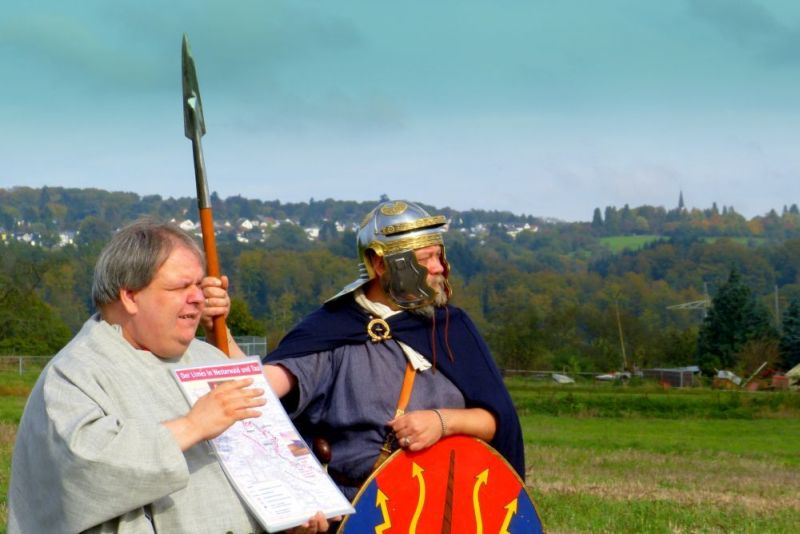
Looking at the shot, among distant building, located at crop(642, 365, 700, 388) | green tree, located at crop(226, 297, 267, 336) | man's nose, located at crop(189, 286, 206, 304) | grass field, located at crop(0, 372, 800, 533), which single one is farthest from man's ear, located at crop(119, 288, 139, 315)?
green tree, located at crop(226, 297, 267, 336)

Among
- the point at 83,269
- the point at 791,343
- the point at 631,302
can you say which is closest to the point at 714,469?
the point at 791,343

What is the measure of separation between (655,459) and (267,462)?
47.8 feet

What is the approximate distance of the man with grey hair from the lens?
12.8 feet

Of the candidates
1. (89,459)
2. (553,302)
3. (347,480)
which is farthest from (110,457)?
(553,302)

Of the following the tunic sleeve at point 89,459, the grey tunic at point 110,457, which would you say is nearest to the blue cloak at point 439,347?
the grey tunic at point 110,457

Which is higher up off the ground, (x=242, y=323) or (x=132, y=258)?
(x=132, y=258)

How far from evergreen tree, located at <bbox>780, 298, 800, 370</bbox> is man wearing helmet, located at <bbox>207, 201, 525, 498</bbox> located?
60.4 metres

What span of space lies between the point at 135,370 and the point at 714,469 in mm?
13593

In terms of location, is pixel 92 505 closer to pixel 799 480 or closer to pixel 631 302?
pixel 799 480

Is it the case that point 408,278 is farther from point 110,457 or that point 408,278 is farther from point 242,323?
point 242,323

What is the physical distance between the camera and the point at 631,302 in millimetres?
129750

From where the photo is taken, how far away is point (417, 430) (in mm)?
5445

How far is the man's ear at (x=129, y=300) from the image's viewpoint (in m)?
4.27

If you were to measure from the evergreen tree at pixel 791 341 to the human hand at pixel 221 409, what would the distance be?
62125 millimetres
